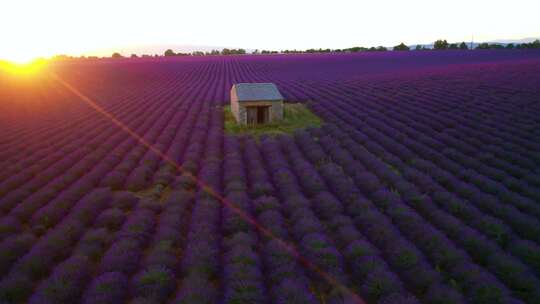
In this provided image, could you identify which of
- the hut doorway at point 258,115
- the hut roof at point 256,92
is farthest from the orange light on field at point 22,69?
the hut doorway at point 258,115

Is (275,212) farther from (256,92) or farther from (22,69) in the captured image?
(22,69)

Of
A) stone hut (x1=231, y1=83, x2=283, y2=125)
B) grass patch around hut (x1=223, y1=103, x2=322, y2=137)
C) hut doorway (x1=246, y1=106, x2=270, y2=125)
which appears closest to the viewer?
grass patch around hut (x1=223, y1=103, x2=322, y2=137)

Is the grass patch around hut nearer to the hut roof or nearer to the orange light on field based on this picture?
the hut roof

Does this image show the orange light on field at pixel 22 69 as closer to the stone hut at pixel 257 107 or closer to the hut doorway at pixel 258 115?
the stone hut at pixel 257 107

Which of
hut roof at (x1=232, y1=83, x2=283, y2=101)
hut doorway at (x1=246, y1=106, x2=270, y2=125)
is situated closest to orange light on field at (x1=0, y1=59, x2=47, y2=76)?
hut roof at (x1=232, y1=83, x2=283, y2=101)

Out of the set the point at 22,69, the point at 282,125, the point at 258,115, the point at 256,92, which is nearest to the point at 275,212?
the point at 282,125

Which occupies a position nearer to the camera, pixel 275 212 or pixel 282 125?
pixel 275 212

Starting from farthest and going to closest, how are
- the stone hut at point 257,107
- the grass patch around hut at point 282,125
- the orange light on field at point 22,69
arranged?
the orange light on field at point 22,69
the stone hut at point 257,107
the grass patch around hut at point 282,125
